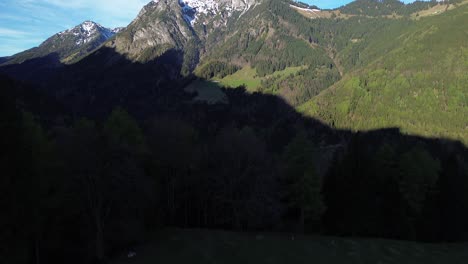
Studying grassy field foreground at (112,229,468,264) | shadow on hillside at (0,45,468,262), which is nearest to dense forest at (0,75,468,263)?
shadow on hillside at (0,45,468,262)

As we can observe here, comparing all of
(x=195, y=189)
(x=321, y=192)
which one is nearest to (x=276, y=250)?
(x=195, y=189)

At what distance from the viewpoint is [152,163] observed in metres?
41.2

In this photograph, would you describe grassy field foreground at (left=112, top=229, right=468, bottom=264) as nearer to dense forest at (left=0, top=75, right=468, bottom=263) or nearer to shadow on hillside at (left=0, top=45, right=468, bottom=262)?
dense forest at (left=0, top=75, right=468, bottom=263)

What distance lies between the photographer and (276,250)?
94.4 feet

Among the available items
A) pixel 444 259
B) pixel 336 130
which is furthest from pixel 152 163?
pixel 336 130

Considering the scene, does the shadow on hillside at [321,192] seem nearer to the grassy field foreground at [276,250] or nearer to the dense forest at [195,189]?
the dense forest at [195,189]

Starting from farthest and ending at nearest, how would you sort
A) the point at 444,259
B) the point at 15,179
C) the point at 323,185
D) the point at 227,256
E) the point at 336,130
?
the point at 336,130 → the point at 323,185 → the point at 444,259 → the point at 227,256 → the point at 15,179

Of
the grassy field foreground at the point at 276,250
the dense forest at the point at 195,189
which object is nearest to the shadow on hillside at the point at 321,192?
the dense forest at the point at 195,189

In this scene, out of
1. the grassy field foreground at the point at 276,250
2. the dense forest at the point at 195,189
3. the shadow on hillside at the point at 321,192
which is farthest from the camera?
the shadow on hillside at the point at 321,192

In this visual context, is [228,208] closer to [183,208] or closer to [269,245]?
[183,208]

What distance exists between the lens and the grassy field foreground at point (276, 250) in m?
26.4

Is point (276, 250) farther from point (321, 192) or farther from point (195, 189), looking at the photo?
point (321, 192)

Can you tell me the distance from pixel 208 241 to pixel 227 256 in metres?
3.93

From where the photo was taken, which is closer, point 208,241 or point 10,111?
point 10,111
